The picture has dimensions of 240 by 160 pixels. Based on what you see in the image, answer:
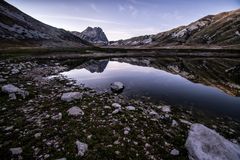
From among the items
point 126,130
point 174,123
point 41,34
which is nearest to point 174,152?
point 126,130

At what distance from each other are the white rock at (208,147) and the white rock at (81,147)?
4435mm

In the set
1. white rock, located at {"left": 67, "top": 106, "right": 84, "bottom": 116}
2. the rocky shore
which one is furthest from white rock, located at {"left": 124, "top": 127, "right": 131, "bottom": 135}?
white rock, located at {"left": 67, "top": 106, "right": 84, "bottom": 116}

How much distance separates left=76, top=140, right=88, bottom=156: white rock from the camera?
7618 mm

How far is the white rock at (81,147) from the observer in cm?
762

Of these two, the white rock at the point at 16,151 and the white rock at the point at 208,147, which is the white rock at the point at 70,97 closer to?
the white rock at the point at 16,151

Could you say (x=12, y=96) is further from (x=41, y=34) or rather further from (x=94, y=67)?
(x=41, y=34)

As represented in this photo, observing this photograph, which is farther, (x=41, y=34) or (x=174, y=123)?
(x=41, y=34)

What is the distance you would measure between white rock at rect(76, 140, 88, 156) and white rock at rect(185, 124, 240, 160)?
444 centimetres

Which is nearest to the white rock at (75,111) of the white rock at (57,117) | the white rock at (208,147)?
the white rock at (57,117)

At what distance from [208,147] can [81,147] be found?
5373mm

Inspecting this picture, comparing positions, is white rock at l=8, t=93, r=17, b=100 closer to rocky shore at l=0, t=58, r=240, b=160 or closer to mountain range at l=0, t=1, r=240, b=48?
rocky shore at l=0, t=58, r=240, b=160

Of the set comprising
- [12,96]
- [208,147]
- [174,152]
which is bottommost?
[12,96]

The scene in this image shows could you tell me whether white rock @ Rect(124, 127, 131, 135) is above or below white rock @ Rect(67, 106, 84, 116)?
above

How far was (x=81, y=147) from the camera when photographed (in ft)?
26.1
